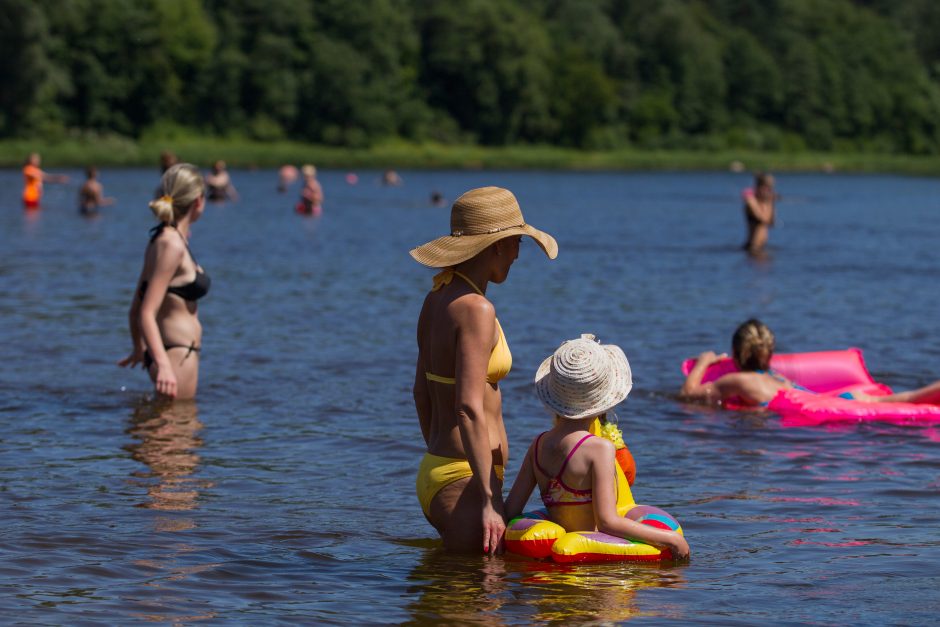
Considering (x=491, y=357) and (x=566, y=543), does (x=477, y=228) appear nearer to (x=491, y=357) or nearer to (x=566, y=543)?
(x=491, y=357)

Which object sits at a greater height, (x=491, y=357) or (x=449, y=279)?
(x=449, y=279)

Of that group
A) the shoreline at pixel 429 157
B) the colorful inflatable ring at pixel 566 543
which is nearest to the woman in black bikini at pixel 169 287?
the colorful inflatable ring at pixel 566 543

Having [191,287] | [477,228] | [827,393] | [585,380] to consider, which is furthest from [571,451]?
[827,393]

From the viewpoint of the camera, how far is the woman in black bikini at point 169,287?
8.77 m

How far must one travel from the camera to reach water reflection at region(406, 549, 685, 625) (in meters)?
5.86

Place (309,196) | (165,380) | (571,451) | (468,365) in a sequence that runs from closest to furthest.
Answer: (468,365)
(571,451)
(165,380)
(309,196)

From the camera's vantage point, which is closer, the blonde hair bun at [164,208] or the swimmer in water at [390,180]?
the blonde hair bun at [164,208]

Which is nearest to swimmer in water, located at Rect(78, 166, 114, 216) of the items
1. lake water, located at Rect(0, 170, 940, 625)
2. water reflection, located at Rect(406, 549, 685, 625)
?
lake water, located at Rect(0, 170, 940, 625)

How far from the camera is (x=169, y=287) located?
9117 millimetres

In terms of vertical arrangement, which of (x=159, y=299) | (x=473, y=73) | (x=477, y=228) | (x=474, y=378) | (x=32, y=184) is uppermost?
(x=473, y=73)

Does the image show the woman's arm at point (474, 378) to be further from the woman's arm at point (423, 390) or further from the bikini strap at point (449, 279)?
the woman's arm at point (423, 390)

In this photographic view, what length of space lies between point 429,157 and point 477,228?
91866mm

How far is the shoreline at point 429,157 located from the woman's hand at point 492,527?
6930cm

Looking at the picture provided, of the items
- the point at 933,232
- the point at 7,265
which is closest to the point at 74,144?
the point at 933,232
